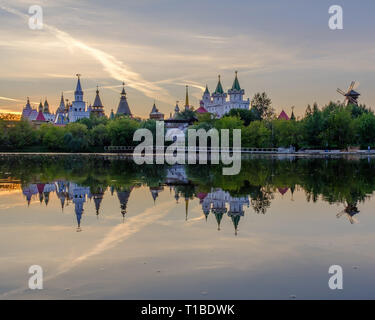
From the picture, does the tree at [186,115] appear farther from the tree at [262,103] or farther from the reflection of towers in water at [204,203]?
the reflection of towers in water at [204,203]

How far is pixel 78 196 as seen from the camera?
63.6 feet

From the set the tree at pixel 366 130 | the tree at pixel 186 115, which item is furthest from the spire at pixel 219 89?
the tree at pixel 366 130

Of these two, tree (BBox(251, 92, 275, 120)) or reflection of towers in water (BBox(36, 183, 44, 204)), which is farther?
tree (BBox(251, 92, 275, 120))

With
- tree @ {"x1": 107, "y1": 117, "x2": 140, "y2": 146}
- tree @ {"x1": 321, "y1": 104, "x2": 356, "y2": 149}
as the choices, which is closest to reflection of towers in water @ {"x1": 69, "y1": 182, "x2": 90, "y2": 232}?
tree @ {"x1": 321, "y1": 104, "x2": 356, "y2": 149}

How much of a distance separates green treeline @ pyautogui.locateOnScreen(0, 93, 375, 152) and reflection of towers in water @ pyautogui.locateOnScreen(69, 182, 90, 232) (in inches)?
2123

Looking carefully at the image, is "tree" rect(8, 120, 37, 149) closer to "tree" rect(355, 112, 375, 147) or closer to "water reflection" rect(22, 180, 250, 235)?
"tree" rect(355, 112, 375, 147)

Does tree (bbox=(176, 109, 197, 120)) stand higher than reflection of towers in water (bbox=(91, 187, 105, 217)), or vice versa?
tree (bbox=(176, 109, 197, 120))

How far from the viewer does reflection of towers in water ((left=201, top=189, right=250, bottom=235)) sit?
48.4ft

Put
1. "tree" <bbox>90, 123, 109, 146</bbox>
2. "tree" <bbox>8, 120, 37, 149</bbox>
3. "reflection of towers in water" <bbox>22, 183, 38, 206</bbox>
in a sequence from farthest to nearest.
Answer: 1. "tree" <bbox>8, 120, 37, 149</bbox>
2. "tree" <bbox>90, 123, 109, 146</bbox>
3. "reflection of towers in water" <bbox>22, 183, 38, 206</bbox>

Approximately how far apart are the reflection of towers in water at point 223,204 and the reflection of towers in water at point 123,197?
8.55 feet

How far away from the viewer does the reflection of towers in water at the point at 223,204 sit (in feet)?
48.4
